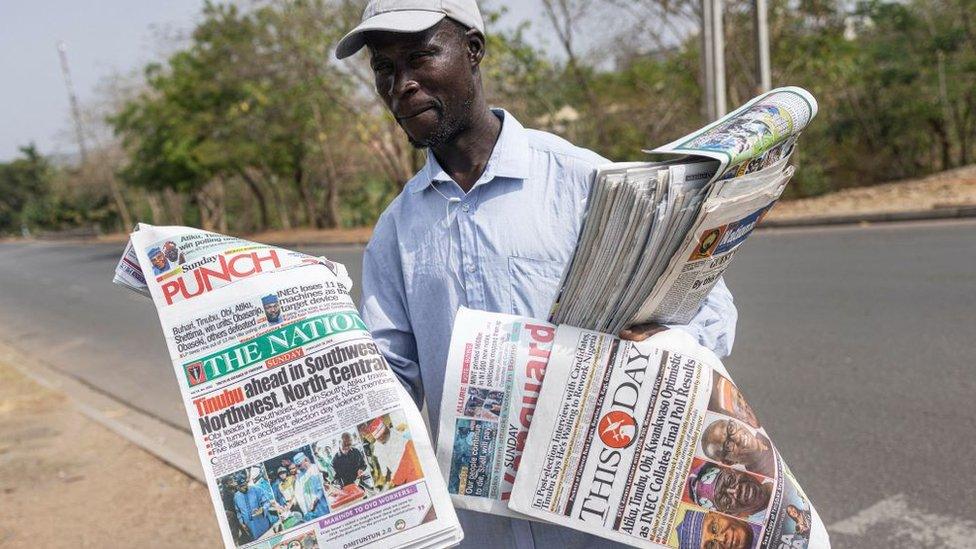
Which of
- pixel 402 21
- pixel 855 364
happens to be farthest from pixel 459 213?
pixel 855 364

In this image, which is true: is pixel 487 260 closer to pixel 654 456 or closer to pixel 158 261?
pixel 654 456

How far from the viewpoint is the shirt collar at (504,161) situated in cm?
150

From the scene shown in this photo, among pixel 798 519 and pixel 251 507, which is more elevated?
pixel 251 507

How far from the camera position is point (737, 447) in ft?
4.10

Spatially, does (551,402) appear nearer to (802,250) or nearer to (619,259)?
(619,259)

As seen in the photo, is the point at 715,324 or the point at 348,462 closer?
the point at 348,462

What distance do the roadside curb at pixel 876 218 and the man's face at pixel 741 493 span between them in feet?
36.3

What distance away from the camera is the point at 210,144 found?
25.8 m

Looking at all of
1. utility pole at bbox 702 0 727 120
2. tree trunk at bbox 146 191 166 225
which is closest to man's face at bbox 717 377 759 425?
utility pole at bbox 702 0 727 120

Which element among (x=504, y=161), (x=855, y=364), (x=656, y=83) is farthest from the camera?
(x=656, y=83)

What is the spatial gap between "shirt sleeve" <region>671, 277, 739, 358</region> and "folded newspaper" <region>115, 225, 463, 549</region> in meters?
0.48

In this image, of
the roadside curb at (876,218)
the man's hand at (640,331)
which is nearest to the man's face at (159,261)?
→ the man's hand at (640,331)

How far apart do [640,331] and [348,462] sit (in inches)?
19.2

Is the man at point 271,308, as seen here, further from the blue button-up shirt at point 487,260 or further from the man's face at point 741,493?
the man's face at point 741,493
